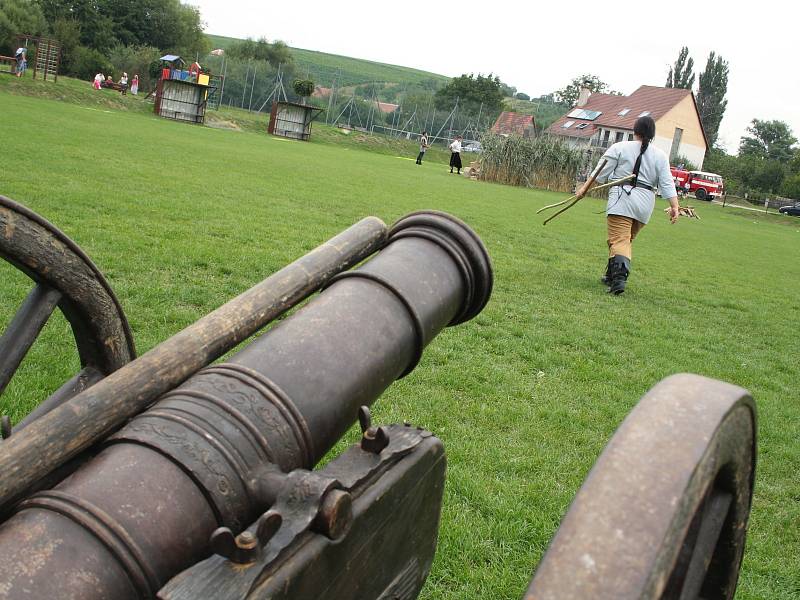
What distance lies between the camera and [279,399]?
1.74m

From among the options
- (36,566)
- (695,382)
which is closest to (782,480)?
(695,382)

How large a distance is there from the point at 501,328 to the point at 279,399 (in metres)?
4.52

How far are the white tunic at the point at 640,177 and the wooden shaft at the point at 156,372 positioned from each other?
6.15 metres

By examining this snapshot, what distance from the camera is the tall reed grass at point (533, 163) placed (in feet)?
90.6

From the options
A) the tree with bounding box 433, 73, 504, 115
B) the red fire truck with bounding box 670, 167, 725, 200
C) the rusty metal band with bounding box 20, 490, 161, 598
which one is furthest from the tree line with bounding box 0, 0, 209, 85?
the rusty metal band with bounding box 20, 490, 161, 598

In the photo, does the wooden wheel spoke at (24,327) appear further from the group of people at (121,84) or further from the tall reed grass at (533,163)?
the group of people at (121,84)

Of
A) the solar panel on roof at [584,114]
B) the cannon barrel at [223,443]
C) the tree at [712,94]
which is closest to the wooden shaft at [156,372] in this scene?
the cannon barrel at [223,443]

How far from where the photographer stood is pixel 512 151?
28.0 m

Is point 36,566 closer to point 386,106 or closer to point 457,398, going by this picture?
point 457,398

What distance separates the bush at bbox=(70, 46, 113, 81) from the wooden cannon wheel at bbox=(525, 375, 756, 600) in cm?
5152

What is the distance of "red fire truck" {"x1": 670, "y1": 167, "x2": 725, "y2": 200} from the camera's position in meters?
45.0

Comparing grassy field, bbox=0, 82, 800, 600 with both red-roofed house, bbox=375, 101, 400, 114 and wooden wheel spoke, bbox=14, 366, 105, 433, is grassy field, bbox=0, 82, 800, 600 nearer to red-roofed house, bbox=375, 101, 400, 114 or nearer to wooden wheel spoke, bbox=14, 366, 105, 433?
wooden wheel spoke, bbox=14, 366, 105, 433

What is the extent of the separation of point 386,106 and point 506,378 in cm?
5528

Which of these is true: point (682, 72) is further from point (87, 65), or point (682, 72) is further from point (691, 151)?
point (87, 65)
